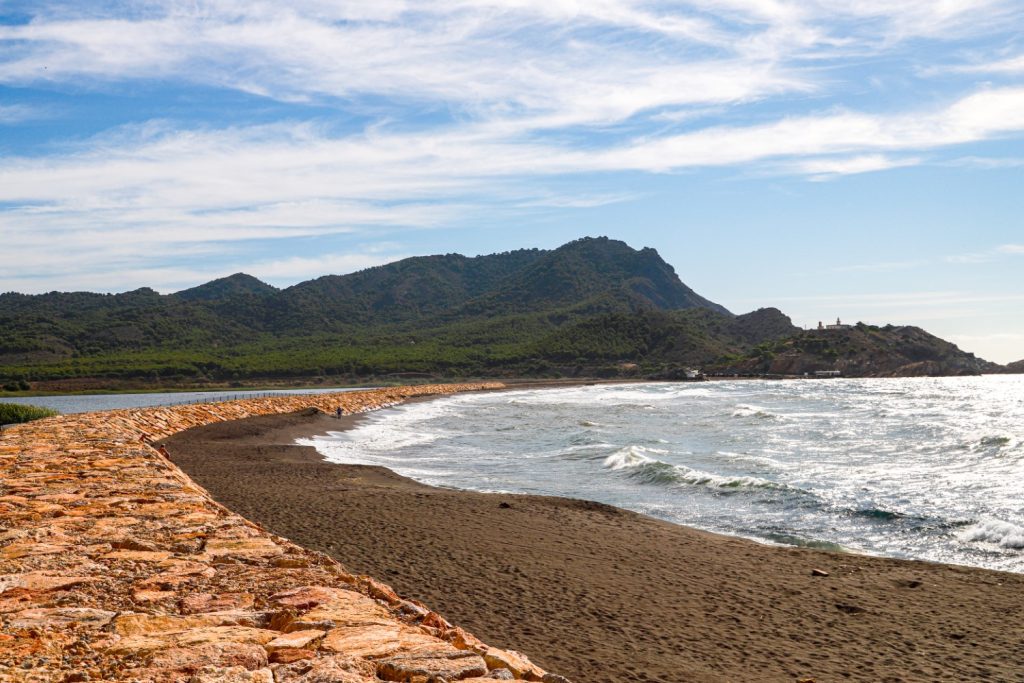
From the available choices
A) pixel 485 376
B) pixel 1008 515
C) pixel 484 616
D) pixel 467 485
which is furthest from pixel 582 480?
pixel 485 376

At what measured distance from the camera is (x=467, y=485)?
54.1 feet

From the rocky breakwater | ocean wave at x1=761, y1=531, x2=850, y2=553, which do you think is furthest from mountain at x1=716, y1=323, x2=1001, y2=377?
the rocky breakwater

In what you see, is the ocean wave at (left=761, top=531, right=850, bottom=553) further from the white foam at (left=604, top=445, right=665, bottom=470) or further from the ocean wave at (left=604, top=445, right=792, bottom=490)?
the white foam at (left=604, top=445, right=665, bottom=470)

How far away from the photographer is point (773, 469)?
18.1 meters

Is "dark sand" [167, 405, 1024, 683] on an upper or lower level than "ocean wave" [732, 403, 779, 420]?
lower

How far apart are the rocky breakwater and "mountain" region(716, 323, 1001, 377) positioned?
113 metres

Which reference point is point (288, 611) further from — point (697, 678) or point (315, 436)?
point (315, 436)

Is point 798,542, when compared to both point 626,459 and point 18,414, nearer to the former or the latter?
point 626,459

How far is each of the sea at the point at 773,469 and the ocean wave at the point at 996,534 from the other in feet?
0.09

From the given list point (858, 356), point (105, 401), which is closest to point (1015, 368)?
point (858, 356)

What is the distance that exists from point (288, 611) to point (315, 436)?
24846mm

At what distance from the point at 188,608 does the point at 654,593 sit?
499 cm

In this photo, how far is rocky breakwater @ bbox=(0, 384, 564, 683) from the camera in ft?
12.8

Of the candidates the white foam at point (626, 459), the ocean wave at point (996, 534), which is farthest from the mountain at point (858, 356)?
the ocean wave at point (996, 534)
